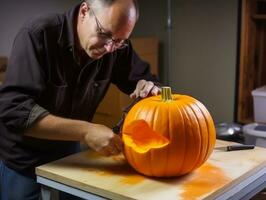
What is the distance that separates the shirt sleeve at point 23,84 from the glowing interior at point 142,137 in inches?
8.6

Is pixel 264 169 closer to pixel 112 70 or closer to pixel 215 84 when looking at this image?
pixel 112 70

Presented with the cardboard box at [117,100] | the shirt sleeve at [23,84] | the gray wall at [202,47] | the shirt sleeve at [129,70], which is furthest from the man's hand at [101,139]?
the gray wall at [202,47]

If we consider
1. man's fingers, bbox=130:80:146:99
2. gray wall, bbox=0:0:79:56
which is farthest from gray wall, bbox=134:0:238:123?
man's fingers, bbox=130:80:146:99

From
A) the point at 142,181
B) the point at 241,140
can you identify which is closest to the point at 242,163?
the point at 142,181

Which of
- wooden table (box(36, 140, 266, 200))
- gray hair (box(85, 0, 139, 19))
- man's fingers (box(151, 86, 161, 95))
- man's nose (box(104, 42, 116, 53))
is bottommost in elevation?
wooden table (box(36, 140, 266, 200))

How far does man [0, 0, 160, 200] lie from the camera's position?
1025mm

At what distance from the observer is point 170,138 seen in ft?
3.25

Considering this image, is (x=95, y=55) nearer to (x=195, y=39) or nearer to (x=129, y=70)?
(x=129, y=70)

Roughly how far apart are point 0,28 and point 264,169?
187cm

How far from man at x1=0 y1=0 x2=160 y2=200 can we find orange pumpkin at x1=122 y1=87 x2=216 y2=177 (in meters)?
0.07

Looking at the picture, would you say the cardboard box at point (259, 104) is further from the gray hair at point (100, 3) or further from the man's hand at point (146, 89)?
the gray hair at point (100, 3)

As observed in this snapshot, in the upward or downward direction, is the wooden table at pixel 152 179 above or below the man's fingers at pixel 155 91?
below

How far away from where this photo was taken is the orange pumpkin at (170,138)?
988mm

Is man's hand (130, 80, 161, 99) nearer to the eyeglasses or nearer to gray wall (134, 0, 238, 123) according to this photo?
the eyeglasses
